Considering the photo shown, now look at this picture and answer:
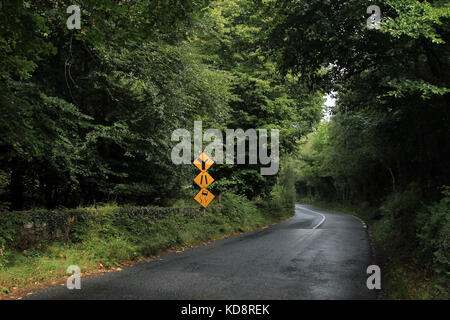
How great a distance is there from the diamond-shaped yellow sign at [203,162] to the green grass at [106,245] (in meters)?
2.06

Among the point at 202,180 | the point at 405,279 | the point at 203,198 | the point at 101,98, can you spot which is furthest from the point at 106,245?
the point at 405,279

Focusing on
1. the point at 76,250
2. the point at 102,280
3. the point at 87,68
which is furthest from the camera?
the point at 87,68

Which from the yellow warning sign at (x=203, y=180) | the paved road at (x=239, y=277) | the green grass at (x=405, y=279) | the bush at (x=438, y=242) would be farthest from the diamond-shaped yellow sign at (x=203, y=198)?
the bush at (x=438, y=242)

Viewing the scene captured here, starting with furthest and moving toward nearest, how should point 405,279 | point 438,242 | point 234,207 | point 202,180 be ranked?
point 234,207 < point 202,180 < point 438,242 < point 405,279

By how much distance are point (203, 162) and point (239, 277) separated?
29.8ft

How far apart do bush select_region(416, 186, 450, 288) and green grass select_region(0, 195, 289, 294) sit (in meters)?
6.97

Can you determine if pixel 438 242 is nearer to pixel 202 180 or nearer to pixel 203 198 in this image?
pixel 202 180

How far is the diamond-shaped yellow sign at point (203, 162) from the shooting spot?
1454 centimetres

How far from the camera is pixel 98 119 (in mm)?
11617

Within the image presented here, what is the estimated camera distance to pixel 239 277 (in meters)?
6.95
